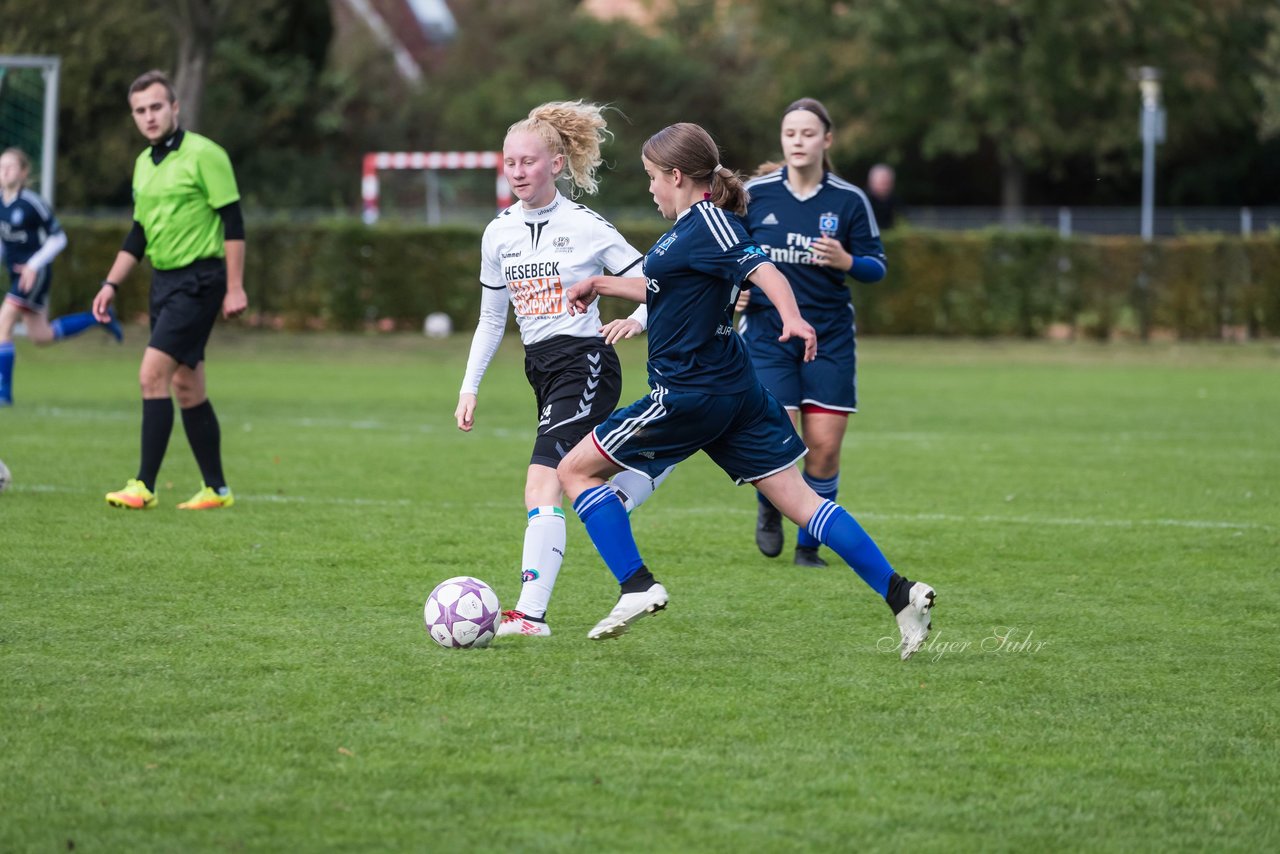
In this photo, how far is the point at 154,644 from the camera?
19.0 feet

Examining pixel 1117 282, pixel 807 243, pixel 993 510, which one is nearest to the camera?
pixel 807 243

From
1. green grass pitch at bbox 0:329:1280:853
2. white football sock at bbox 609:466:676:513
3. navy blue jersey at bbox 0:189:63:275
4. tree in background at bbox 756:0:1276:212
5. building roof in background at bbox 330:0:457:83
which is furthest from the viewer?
building roof in background at bbox 330:0:457:83

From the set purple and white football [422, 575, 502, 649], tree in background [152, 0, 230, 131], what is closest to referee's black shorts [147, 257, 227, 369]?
purple and white football [422, 575, 502, 649]

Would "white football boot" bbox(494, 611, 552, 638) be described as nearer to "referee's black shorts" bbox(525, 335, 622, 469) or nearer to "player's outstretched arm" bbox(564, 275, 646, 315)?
"referee's black shorts" bbox(525, 335, 622, 469)

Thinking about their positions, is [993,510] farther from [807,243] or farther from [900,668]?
[900,668]

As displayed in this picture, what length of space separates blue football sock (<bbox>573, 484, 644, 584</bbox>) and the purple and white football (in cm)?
44

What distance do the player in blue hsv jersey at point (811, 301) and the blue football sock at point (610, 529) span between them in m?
2.05

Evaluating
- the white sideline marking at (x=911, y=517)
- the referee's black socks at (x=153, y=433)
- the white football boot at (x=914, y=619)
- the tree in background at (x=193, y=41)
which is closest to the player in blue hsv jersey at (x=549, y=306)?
the white football boot at (x=914, y=619)

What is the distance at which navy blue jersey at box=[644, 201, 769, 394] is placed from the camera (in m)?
5.56

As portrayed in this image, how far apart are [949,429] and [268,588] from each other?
8185 mm

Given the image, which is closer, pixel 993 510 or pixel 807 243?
pixel 807 243

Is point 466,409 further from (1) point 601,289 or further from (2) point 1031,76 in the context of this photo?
(2) point 1031,76

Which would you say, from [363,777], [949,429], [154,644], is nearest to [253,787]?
[363,777]

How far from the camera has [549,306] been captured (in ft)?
20.4
